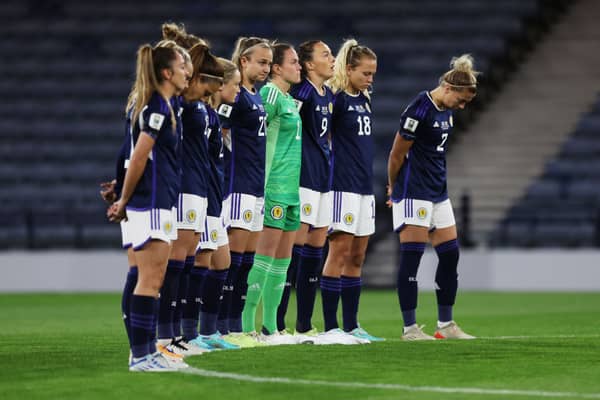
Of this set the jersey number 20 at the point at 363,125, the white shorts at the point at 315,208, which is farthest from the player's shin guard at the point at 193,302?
the jersey number 20 at the point at 363,125

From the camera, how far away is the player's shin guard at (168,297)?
7.36 metres

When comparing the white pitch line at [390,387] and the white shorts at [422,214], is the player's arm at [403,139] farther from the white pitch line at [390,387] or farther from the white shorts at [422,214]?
the white pitch line at [390,387]

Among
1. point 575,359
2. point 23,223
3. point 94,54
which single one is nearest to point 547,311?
point 575,359

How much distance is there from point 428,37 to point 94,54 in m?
6.02

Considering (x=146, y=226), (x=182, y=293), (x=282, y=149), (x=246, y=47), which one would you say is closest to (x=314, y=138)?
(x=282, y=149)

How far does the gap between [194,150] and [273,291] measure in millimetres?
1368

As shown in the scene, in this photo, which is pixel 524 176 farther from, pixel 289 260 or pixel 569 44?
pixel 289 260

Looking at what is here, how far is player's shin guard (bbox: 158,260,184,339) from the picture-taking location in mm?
7355

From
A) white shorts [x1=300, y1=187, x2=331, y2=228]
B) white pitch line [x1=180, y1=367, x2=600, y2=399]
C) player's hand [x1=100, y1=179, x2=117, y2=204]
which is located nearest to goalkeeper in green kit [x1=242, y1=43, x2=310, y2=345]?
white shorts [x1=300, y1=187, x2=331, y2=228]

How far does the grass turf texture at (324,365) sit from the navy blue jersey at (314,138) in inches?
48.2

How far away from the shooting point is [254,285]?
8.58 m

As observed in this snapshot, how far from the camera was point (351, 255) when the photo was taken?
885 centimetres

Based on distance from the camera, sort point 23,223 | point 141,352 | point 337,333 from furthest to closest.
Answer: point 23,223, point 337,333, point 141,352

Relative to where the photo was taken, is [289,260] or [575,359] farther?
[289,260]
